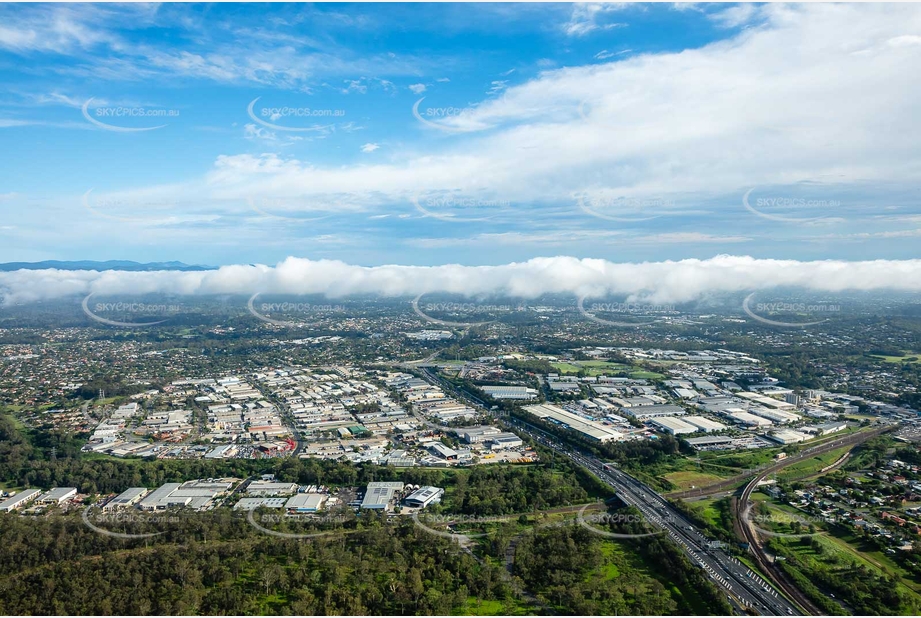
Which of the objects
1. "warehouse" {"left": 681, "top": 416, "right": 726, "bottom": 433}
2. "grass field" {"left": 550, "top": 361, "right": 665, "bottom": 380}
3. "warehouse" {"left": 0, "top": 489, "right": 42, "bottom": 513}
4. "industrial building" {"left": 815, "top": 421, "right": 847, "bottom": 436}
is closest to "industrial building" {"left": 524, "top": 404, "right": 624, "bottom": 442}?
"warehouse" {"left": 681, "top": 416, "right": 726, "bottom": 433}

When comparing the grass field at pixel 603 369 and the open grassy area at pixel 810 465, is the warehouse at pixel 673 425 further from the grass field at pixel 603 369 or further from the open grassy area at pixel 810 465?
the grass field at pixel 603 369

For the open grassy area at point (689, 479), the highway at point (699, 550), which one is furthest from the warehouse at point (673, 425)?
the highway at point (699, 550)

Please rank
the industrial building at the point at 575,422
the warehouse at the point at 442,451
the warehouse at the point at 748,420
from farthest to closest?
the warehouse at the point at 748,420 < the industrial building at the point at 575,422 < the warehouse at the point at 442,451

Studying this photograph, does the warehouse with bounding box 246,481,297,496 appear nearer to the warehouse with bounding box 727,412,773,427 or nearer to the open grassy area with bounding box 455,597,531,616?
the open grassy area with bounding box 455,597,531,616

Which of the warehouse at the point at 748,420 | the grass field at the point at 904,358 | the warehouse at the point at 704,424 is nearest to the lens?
the warehouse at the point at 704,424

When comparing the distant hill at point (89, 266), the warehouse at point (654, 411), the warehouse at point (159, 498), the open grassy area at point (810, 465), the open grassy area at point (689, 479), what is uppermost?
the distant hill at point (89, 266)

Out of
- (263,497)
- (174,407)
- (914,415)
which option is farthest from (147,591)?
(914,415)
